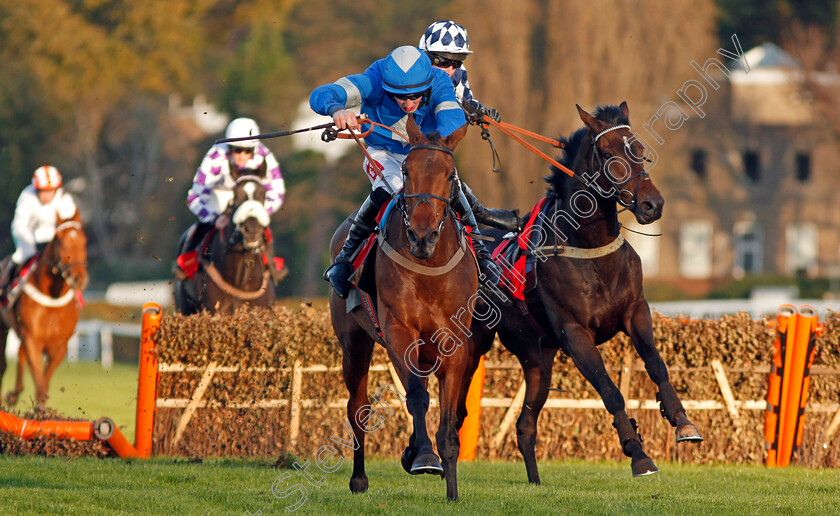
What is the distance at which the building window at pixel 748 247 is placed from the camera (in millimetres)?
40062

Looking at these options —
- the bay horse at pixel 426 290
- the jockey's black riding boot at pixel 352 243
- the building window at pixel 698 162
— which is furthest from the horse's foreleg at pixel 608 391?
the building window at pixel 698 162

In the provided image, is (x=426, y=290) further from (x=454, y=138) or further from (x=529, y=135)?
(x=529, y=135)

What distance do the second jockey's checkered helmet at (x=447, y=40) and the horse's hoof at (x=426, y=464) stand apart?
9.95 feet

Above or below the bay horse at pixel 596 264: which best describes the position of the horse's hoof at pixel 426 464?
below

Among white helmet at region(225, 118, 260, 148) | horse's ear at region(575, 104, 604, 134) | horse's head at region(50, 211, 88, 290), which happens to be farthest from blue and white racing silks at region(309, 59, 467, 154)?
horse's head at region(50, 211, 88, 290)

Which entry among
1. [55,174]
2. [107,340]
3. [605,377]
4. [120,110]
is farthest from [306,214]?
[605,377]

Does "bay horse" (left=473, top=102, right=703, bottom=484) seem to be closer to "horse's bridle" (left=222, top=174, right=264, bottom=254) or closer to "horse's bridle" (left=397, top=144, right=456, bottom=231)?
"horse's bridle" (left=397, top=144, right=456, bottom=231)

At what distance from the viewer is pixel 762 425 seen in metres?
9.21

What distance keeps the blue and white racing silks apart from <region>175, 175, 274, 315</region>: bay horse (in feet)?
10.9

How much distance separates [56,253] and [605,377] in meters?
6.97

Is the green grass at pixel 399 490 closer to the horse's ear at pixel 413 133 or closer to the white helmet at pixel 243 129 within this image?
the horse's ear at pixel 413 133

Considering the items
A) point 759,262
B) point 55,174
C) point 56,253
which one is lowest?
point 56,253

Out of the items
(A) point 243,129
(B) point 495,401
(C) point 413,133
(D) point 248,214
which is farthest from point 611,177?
(A) point 243,129

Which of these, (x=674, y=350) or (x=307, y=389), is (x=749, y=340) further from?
(x=307, y=389)
